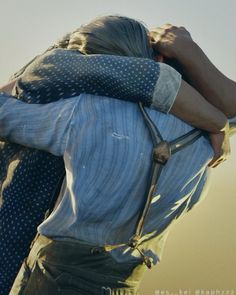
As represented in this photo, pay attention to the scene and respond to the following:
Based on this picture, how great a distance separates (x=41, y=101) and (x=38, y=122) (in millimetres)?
54

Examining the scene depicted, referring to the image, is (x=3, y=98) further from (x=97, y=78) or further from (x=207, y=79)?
(x=207, y=79)

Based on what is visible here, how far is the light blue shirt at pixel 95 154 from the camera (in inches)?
47.7

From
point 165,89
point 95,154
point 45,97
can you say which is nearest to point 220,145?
point 165,89

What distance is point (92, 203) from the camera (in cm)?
124

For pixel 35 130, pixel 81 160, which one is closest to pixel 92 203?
pixel 81 160

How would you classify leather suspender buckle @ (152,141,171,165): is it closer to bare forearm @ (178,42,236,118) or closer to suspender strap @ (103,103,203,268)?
suspender strap @ (103,103,203,268)

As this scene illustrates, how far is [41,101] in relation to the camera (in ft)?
4.09

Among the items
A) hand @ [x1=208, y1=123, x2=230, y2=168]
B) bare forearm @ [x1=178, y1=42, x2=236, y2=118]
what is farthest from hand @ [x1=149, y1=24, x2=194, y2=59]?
hand @ [x1=208, y1=123, x2=230, y2=168]

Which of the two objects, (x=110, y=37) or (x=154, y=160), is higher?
(x=110, y=37)

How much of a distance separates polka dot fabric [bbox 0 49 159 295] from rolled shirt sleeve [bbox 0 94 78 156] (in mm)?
24

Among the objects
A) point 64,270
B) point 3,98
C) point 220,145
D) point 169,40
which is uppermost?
point 169,40

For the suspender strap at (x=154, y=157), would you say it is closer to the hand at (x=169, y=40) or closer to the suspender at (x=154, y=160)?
the suspender at (x=154, y=160)

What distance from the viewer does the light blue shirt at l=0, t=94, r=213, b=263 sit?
47.7 inches

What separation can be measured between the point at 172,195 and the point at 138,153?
181 millimetres
